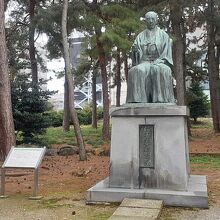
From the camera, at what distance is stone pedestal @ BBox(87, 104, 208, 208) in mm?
6352

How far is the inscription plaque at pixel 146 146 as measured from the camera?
652cm

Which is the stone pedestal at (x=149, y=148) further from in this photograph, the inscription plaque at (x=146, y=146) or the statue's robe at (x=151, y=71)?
the statue's robe at (x=151, y=71)

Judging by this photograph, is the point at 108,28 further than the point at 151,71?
Yes

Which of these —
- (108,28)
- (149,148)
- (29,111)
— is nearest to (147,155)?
(149,148)

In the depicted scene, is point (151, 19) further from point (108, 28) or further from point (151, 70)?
point (108, 28)

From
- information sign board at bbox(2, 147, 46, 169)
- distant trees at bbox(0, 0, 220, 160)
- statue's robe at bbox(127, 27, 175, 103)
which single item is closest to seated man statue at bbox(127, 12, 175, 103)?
statue's robe at bbox(127, 27, 175, 103)

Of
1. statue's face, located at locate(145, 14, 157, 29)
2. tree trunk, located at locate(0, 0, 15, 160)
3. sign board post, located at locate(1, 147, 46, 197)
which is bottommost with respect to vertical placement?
sign board post, located at locate(1, 147, 46, 197)

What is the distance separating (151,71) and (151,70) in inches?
0.7

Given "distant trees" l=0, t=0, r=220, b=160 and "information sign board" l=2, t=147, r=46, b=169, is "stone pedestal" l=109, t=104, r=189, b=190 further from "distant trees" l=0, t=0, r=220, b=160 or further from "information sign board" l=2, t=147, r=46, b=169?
"distant trees" l=0, t=0, r=220, b=160

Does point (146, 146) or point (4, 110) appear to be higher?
point (4, 110)

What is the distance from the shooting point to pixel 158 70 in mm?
6805

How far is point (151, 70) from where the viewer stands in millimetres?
6898

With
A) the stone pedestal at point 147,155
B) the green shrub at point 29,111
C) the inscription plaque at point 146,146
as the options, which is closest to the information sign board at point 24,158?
the stone pedestal at point 147,155

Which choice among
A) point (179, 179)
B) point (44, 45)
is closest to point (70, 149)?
point (179, 179)
